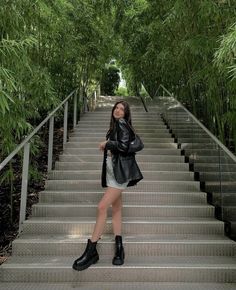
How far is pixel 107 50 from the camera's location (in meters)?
9.29

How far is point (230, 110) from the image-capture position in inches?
164

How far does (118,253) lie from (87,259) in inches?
11.0

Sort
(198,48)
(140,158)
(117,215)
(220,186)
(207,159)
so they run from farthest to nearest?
(140,158)
(207,159)
(198,48)
(220,186)
(117,215)

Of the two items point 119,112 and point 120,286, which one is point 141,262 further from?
point 119,112

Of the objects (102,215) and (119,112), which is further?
(119,112)

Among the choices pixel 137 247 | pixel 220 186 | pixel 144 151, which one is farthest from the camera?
pixel 144 151

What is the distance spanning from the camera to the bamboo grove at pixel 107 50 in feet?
10.8

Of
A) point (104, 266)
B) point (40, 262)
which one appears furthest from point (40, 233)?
point (104, 266)

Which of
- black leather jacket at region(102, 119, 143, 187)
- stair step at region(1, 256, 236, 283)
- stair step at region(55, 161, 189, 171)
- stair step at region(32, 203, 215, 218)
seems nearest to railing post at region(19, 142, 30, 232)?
stair step at region(32, 203, 215, 218)

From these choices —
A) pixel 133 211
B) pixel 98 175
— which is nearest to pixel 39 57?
pixel 98 175

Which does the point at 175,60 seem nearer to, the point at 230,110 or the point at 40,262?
the point at 230,110

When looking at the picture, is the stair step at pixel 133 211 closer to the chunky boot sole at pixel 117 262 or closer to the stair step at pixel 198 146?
the stair step at pixel 198 146

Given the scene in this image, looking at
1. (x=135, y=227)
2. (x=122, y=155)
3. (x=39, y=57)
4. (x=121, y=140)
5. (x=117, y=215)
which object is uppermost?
(x=39, y=57)

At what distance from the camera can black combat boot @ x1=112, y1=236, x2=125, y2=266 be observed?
3.18 m
